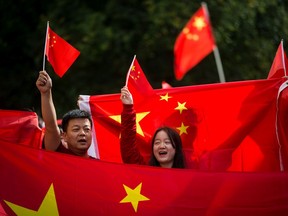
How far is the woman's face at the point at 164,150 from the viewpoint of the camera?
183 inches

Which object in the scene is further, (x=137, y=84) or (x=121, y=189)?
(x=137, y=84)

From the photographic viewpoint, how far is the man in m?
4.42

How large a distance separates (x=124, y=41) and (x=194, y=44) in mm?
2940

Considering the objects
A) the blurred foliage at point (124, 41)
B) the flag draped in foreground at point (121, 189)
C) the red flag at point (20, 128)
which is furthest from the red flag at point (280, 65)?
the blurred foliage at point (124, 41)

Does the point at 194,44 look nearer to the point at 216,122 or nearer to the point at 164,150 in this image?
the point at 216,122

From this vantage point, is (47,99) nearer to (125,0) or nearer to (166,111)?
(166,111)

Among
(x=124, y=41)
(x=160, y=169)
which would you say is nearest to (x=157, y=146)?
(x=160, y=169)

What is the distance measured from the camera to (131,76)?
5422 millimetres

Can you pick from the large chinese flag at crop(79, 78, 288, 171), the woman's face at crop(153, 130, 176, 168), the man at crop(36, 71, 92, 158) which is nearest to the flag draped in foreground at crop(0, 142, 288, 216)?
the man at crop(36, 71, 92, 158)

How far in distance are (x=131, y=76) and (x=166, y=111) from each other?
0.40 m

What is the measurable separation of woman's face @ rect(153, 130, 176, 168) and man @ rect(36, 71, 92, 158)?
458 millimetres

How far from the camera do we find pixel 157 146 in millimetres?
4676

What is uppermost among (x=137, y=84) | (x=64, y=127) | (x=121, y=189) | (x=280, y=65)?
(x=280, y=65)

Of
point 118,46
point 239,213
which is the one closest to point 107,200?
point 239,213
